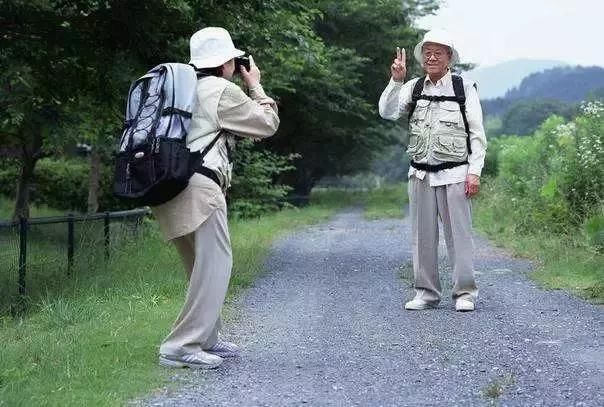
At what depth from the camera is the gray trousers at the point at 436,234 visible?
7.95m

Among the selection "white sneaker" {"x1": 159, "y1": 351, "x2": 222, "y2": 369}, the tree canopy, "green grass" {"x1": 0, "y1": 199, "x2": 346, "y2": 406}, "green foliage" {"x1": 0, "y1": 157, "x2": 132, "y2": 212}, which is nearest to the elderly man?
"green grass" {"x1": 0, "y1": 199, "x2": 346, "y2": 406}

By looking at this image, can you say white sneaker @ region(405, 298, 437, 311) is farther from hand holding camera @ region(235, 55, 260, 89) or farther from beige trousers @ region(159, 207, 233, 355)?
hand holding camera @ region(235, 55, 260, 89)

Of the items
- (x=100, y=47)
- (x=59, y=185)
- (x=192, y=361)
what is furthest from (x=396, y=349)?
(x=59, y=185)

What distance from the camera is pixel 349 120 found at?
32.2 m

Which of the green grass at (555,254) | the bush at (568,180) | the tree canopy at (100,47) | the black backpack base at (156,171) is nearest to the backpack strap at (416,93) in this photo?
the green grass at (555,254)

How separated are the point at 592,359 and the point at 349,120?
26.4 meters

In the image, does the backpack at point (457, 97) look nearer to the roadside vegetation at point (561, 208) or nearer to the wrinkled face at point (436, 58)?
the wrinkled face at point (436, 58)

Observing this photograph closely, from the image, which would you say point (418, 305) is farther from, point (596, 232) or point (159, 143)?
point (596, 232)

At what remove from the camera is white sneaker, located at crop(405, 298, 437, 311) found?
8.17 metres

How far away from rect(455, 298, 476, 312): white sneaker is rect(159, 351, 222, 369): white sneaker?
279 cm

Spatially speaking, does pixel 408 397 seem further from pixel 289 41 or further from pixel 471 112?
pixel 289 41

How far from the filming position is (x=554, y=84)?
12962 centimetres

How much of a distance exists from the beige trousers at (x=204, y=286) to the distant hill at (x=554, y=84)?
77.3 m

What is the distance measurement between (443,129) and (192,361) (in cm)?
307
